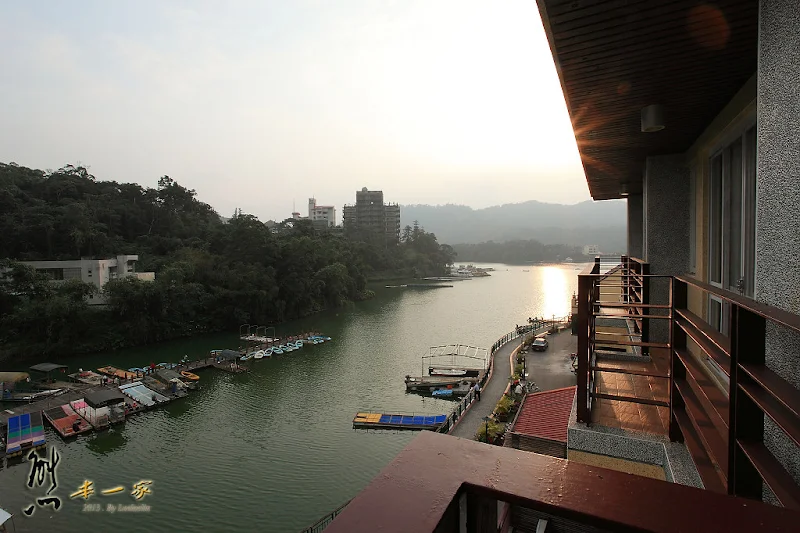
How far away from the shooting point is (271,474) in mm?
9500

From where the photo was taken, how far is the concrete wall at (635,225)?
8.94m

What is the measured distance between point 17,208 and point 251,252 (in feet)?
47.9

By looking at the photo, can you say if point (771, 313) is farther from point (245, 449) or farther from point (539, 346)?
point (539, 346)

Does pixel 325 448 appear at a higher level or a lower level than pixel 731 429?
lower

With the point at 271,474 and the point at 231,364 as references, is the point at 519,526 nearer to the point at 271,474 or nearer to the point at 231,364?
the point at 271,474

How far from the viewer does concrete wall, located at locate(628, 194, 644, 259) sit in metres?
8.94

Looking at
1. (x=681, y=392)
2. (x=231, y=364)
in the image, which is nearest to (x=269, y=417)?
(x=231, y=364)

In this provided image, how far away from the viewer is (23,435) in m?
11.0

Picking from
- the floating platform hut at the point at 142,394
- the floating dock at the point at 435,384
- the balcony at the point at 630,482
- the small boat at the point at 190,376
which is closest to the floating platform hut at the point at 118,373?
the floating platform hut at the point at 142,394

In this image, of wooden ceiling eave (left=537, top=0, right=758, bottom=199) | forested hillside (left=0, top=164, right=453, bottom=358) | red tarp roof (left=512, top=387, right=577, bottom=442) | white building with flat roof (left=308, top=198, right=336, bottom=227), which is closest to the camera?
wooden ceiling eave (left=537, top=0, right=758, bottom=199)

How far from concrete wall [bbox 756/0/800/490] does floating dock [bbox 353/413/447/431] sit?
34.4 ft

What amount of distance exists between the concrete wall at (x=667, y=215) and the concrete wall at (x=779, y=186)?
3245mm

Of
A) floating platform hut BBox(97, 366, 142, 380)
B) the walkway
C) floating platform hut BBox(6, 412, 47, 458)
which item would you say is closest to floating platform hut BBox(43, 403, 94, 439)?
floating platform hut BBox(6, 412, 47, 458)

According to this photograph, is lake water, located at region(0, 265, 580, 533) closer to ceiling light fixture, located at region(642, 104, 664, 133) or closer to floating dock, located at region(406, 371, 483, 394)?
floating dock, located at region(406, 371, 483, 394)
